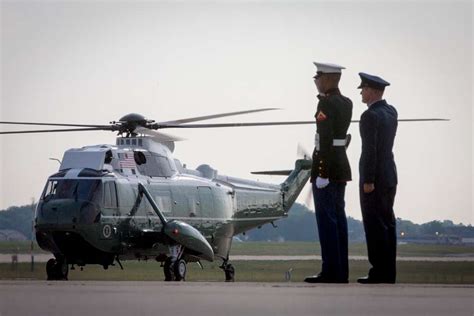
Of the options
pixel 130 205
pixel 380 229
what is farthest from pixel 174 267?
pixel 380 229

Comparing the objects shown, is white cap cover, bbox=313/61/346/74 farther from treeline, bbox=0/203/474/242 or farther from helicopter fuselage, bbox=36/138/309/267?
treeline, bbox=0/203/474/242

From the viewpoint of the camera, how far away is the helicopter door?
101 ft

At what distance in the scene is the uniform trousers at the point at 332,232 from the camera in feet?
38.4

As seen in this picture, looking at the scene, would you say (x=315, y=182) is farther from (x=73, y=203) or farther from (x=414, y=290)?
(x=73, y=203)

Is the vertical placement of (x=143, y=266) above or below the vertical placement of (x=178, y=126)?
below

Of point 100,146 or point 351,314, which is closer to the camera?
point 351,314

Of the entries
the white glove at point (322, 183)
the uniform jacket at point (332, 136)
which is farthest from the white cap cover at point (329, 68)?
the white glove at point (322, 183)

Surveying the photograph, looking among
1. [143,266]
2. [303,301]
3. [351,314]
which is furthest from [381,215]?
[143,266]

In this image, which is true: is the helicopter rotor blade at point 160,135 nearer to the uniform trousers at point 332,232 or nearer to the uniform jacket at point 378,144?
the uniform jacket at point 378,144

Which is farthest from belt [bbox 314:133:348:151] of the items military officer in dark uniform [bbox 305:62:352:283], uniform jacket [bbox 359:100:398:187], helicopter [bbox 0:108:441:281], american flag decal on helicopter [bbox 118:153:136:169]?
american flag decal on helicopter [bbox 118:153:136:169]

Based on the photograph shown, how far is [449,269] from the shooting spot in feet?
249

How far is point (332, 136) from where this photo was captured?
1211 centimetres

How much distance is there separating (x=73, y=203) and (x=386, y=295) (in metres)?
18.0

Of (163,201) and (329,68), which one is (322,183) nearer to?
(329,68)
